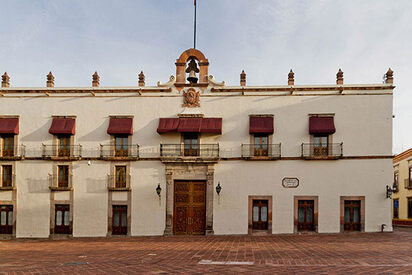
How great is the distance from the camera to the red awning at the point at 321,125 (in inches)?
782

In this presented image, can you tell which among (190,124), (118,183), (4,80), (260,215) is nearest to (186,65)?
(190,124)

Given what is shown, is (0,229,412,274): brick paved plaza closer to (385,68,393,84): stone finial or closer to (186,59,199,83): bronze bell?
(385,68,393,84): stone finial

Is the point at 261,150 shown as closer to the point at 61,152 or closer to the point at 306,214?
the point at 306,214

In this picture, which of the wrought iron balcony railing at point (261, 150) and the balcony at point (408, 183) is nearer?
the wrought iron balcony railing at point (261, 150)

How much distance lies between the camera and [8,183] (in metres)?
21.3

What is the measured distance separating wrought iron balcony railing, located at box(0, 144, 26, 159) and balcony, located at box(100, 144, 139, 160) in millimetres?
5079

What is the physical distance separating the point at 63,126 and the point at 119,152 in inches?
151

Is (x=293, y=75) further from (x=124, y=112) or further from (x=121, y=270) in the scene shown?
(x=121, y=270)

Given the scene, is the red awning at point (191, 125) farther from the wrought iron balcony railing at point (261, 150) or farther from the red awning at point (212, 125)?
the wrought iron balcony railing at point (261, 150)

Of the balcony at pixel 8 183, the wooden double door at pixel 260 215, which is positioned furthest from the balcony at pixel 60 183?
the wooden double door at pixel 260 215

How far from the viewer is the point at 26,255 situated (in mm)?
14336

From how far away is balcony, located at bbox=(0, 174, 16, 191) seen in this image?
20.9 meters

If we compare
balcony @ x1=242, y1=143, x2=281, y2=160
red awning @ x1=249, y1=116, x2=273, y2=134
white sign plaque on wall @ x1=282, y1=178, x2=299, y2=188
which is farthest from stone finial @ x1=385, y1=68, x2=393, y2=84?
white sign plaque on wall @ x1=282, y1=178, x2=299, y2=188

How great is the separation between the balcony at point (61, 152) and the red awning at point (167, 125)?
208 inches
